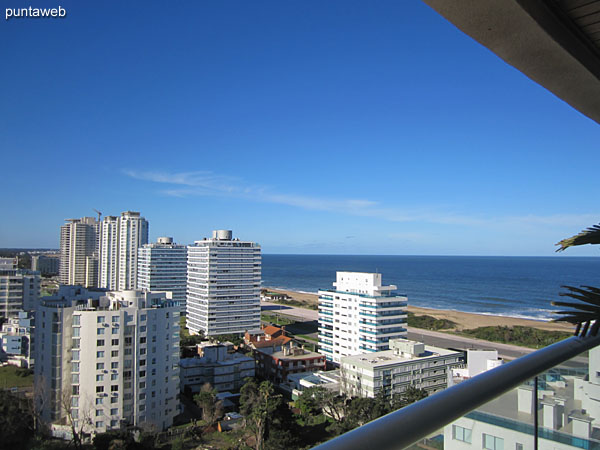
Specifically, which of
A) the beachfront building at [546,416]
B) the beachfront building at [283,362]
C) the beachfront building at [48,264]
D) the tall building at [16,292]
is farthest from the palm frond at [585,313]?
the beachfront building at [48,264]

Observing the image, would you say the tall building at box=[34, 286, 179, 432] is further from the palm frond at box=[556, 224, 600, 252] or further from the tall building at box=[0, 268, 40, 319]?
the tall building at box=[0, 268, 40, 319]

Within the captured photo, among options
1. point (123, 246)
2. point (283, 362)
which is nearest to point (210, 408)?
point (283, 362)

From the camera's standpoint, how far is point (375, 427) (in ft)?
1.26

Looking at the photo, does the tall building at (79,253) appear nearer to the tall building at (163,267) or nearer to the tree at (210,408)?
the tall building at (163,267)

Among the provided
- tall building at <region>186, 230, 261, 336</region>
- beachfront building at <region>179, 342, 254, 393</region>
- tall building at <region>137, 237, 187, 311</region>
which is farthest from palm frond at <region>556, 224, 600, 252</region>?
tall building at <region>137, 237, 187, 311</region>

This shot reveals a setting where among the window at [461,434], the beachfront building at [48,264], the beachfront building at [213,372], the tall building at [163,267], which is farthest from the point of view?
the beachfront building at [48,264]

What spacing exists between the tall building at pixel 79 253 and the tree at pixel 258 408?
3081 cm

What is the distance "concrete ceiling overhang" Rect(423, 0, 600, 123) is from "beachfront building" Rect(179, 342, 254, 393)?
11936mm

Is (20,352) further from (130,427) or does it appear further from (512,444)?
(512,444)

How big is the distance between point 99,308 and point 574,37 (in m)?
10.0

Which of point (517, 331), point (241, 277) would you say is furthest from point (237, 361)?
point (517, 331)

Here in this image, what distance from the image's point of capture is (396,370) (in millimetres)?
10758

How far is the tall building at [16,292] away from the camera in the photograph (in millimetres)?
19094

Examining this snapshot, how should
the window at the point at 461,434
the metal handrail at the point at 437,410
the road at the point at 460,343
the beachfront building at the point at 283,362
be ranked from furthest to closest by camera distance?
the road at the point at 460,343
the beachfront building at the point at 283,362
the window at the point at 461,434
the metal handrail at the point at 437,410
